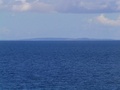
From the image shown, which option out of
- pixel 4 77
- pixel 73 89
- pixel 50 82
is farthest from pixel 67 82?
pixel 4 77

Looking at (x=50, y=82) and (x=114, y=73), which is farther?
(x=114, y=73)

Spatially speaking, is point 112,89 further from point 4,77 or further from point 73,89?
point 4,77

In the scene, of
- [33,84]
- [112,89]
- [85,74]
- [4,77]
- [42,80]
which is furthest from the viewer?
[85,74]

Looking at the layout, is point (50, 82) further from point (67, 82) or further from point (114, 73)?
point (114, 73)

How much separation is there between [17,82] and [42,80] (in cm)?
526

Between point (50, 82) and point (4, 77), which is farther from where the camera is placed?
point (4, 77)

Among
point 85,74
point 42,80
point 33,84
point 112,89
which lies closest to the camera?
point 112,89

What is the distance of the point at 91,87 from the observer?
63.4 metres

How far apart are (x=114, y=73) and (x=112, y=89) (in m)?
23.3

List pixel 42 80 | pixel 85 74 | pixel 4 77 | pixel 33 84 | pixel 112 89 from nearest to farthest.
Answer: pixel 112 89
pixel 33 84
pixel 42 80
pixel 4 77
pixel 85 74

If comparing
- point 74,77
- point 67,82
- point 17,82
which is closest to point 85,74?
point 74,77

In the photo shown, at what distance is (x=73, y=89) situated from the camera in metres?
61.4

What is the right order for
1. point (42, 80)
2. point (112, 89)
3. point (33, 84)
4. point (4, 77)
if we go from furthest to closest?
point (4, 77), point (42, 80), point (33, 84), point (112, 89)

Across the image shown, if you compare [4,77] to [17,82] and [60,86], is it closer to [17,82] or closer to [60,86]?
[17,82]
